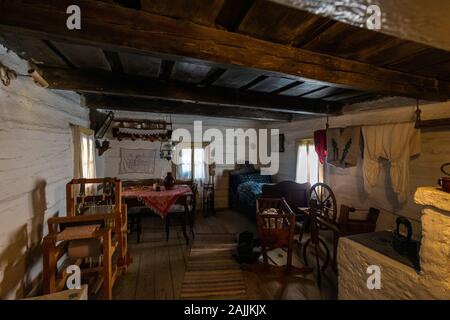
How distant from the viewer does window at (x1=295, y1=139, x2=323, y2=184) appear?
4102mm

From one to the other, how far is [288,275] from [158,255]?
6.02ft

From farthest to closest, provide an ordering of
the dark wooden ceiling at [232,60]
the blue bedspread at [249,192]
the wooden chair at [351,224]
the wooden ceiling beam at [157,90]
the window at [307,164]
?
the blue bedspread at [249,192] → the window at [307,164] → the wooden chair at [351,224] → the wooden ceiling beam at [157,90] → the dark wooden ceiling at [232,60]

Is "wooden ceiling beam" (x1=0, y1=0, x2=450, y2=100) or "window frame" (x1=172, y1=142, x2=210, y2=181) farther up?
"wooden ceiling beam" (x1=0, y1=0, x2=450, y2=100)

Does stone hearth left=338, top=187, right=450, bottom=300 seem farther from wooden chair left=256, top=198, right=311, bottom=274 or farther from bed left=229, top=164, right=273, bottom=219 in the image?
bed left=229, top=164, right=273, bottom=219

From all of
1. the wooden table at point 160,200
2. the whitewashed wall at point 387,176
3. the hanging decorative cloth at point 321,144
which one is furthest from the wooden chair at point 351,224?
the wooden table at point 160,200

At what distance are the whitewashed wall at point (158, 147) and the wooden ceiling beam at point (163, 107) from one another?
5.32 ft

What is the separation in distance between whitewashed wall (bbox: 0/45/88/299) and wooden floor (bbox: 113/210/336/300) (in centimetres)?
93

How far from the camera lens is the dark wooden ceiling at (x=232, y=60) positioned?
112cm

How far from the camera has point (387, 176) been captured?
2764 millimetres

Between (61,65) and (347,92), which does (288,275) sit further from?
(61,65)

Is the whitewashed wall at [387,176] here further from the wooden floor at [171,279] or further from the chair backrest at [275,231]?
the chair backrest at [275,231]

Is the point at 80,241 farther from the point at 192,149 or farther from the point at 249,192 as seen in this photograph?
the point at 192,149

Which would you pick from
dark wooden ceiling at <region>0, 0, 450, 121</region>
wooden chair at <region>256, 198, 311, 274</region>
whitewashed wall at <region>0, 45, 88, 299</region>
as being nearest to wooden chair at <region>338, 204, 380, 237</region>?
wooden chair at <region>256, 198, 311, 274</region>
